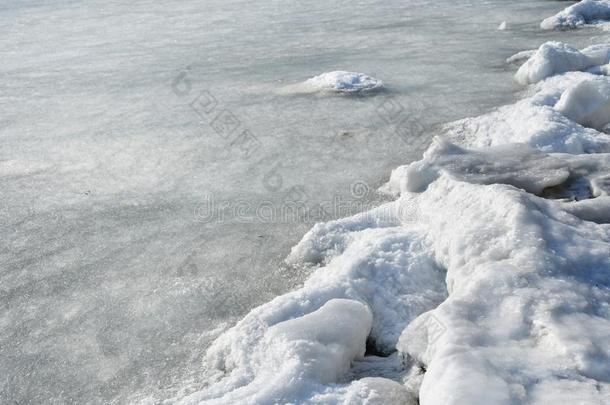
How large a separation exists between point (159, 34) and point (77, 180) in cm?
492

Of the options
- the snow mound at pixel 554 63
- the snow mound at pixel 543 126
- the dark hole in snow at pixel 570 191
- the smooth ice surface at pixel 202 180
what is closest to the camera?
the smooth ice surface at pixel 202 180

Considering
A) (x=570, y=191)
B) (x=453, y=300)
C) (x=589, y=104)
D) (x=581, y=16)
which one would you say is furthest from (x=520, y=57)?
(x=453, y=300)

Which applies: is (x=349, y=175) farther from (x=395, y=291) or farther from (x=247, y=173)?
(x=395, y=291)

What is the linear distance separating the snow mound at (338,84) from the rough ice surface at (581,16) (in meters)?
3.23

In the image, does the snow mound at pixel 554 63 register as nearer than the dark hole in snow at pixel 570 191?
No

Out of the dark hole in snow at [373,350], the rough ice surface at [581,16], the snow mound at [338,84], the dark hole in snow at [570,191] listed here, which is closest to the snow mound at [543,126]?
the dark hole in snow at [570,191]

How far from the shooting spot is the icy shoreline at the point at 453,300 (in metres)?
1.73

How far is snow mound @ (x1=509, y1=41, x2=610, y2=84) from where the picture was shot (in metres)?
5.13

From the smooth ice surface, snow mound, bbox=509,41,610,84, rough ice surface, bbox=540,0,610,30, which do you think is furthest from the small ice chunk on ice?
rough ice surface, bbox=540,0,610,30

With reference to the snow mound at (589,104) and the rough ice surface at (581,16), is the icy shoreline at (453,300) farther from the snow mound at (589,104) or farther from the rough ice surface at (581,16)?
the rough ice surface at (581,16)

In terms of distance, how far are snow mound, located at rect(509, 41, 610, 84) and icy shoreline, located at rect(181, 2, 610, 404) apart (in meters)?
2.08

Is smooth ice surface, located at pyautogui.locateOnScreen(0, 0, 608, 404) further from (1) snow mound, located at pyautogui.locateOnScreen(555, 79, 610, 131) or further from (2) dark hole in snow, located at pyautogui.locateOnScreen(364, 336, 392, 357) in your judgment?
(1) snow mound, located at pyautogui.locateOnScreen(555, 79, 610, 131)

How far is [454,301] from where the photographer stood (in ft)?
6.72

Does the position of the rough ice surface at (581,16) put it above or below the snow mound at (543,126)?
above
